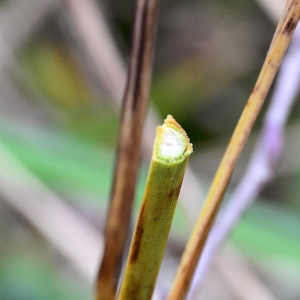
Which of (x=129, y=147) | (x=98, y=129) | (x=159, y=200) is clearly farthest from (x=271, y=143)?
(x=98, y=129)

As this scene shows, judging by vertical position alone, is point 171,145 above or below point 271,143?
below

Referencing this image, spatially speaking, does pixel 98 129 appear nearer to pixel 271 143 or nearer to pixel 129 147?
pixel 271 143

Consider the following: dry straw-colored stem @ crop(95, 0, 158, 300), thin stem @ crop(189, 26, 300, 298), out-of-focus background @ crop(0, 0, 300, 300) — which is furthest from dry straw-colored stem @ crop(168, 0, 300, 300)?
out-of-focus background @ crop(0, 0, 300, 300)

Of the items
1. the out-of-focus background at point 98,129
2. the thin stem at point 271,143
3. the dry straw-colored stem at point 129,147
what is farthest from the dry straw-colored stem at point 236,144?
the out-of-focus background at point 98,129

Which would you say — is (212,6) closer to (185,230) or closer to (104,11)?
(104,11)

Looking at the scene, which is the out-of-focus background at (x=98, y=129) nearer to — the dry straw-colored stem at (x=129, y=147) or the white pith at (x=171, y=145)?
the dry straw-colored stem at (x=129, y=147)

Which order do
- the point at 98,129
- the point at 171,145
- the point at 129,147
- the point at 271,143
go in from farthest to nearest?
1. the point at 98,129
2. the point at 271,143
3. the point at 129,147
4. the point at 171,145
